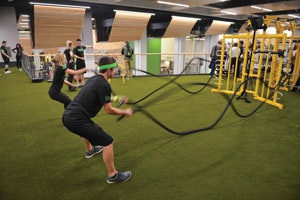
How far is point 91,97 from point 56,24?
384 inches

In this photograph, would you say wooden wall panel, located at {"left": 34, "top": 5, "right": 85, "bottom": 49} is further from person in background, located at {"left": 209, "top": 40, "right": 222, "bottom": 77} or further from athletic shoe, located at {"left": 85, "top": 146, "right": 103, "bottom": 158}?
athletic shoe, located at {"left": 85, "top": 146, "right": 103, "bottom": 158}

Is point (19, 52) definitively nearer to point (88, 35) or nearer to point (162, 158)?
point (88, 35)

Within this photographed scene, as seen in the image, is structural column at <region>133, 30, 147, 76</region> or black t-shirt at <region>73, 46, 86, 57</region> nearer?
black t-shirt at <region>73, 46, 86, 57</region>

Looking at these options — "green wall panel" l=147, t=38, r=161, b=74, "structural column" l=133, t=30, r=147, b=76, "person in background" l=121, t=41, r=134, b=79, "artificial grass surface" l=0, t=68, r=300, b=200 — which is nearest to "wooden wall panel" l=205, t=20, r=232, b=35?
"green wall panel" l=147, t=38, r=161, b=74

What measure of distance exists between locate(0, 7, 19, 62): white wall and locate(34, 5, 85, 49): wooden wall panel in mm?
→ 3967

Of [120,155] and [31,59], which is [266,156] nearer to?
[120,155]

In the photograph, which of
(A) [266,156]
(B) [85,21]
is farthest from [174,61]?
(A) [266,156]

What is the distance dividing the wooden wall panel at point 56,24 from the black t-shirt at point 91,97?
8.92 meters

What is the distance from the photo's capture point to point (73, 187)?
9.11ft

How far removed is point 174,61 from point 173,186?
16.9 metres

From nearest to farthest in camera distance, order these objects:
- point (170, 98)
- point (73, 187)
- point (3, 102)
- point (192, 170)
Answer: point (73, 187)
point (192, 170)
point (3, 102)
point (170, 98)

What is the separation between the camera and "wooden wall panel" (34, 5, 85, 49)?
1001cm

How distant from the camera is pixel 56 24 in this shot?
10.7m

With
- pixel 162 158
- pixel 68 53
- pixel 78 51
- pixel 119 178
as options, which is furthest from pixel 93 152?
pixel 78 51
